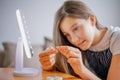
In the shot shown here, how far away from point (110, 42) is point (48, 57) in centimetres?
33

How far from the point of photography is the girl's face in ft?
3.83

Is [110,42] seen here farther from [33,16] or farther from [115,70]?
[33,16]

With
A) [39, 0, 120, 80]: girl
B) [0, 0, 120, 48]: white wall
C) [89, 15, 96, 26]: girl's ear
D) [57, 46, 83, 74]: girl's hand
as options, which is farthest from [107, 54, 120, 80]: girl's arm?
[0, 0, 120, 48]: white wall

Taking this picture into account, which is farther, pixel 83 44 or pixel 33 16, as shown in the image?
pixel 33 16

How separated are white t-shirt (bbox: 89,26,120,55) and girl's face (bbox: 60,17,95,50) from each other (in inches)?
2.6

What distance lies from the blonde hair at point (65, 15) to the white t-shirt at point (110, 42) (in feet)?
0.30

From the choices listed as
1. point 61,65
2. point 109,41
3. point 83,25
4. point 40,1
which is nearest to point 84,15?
point 83,25

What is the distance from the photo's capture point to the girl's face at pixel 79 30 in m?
1.17

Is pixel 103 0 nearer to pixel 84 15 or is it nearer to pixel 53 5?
pixel 53 5

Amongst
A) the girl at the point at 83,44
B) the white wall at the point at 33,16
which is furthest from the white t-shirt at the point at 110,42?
the white wall at the point at 33,16

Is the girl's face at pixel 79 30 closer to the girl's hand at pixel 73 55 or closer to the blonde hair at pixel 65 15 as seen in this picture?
the blonde hair at pixel 65 15

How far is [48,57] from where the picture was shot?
125 centimetres

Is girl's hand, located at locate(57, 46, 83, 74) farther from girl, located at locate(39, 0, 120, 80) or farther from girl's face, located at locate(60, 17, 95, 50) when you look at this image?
girl's face, located at locate(60, 17, 95, 50)

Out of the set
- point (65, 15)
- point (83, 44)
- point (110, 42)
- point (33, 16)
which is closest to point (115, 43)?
point (110, 42)
